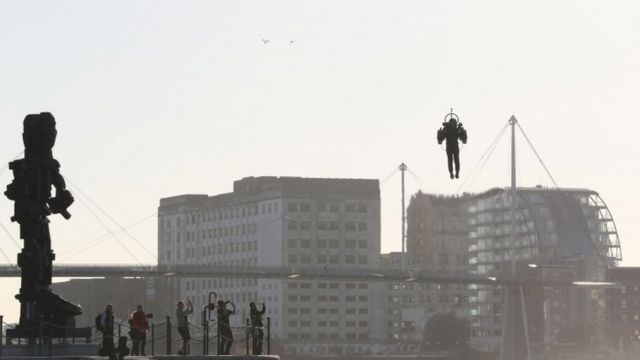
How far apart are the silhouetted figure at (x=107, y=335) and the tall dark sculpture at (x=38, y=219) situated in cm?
232

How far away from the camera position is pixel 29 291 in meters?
53.3

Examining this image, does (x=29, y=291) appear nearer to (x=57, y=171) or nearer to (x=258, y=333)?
(x=57, y=171)

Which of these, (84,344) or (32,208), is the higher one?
(32,208)

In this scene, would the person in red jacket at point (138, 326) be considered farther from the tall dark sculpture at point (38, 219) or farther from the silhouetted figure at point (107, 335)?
the silhouetted figure at point (107, 335)

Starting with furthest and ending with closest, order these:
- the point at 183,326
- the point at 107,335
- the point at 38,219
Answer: the point at 183,326 < the point at 38,219 < the point at 107,335

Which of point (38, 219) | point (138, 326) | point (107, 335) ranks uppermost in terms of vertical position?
point (38, 219)

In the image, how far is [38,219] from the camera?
53.0 metres

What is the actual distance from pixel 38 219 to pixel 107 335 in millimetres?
5868

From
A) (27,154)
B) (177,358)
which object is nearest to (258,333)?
(177,358)

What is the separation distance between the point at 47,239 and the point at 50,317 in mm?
2103

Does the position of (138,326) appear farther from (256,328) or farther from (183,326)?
(256,328)

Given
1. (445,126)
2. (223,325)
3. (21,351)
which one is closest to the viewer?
(21,351)

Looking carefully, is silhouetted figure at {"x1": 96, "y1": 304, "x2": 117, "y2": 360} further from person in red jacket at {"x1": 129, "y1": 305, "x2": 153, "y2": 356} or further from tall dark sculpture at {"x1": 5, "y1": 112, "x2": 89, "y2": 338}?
person in red jacket at {"x1": 129, "y1": 305, "x2": 153, "y2": 356}

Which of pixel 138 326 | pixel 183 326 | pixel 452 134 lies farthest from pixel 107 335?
pixel 452 134
